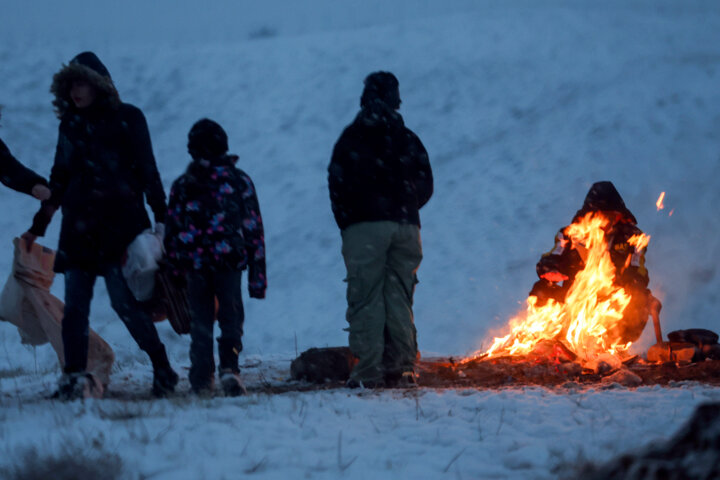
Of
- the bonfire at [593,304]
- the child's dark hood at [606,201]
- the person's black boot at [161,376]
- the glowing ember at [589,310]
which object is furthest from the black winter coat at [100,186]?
the child's dark hood at [606,201]

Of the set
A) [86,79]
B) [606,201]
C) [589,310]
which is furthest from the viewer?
[606,201]

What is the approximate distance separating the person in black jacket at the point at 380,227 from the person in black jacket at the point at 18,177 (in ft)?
6.37

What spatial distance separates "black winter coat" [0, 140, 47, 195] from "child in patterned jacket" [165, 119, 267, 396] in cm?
84

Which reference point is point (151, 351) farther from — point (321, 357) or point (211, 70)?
point (211, 70)

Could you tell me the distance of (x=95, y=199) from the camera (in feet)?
13.3

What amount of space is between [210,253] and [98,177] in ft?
2.70

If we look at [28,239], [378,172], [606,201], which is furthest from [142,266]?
[606,201]

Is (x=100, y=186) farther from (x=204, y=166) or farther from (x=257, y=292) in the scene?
(x=257, y=292)

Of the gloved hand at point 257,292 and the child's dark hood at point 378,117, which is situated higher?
the child's dark hood at point 378,117

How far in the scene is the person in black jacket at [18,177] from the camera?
4113mm

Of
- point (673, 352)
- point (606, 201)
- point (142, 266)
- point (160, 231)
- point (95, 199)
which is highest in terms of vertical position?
point (606, 201)

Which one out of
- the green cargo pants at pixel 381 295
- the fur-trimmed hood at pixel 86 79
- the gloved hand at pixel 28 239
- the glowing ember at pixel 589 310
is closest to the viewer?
the fur-trimmed hood at pixel 86 79

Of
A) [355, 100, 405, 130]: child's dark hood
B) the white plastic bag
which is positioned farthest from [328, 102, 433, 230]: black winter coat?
the white plastic bag

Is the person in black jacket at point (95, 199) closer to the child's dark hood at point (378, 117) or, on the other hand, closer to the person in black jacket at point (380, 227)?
the person in black jacket at point (380, 227)
